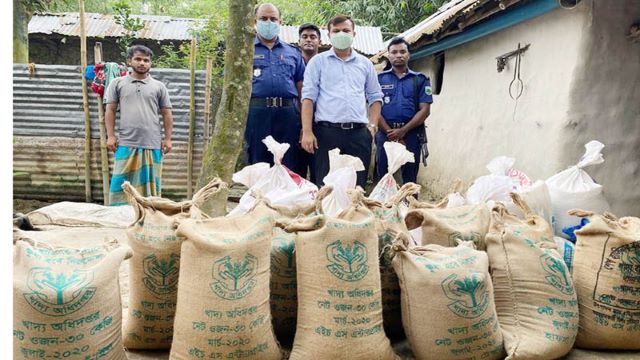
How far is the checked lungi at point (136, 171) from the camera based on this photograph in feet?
15.7

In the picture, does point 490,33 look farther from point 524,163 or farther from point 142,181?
point 142,181

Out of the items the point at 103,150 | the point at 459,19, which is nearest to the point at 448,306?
the point at 459,19

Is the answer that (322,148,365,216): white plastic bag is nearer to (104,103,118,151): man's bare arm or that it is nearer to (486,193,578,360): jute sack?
(486,193,578,360): jute sack

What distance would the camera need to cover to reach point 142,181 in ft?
16.0

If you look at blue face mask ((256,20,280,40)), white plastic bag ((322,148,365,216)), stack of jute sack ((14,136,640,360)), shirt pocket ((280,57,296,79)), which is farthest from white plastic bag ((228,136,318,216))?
blue face mask ((256,20,280,40))

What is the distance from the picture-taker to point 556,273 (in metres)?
2.16

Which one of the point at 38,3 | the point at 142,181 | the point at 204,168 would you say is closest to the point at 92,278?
the point at 204,168

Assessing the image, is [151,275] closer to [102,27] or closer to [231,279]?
[231,279]

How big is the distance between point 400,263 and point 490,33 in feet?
13.7

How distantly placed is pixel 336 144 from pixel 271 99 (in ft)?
2.14

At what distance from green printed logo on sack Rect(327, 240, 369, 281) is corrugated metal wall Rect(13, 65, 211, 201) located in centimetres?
440

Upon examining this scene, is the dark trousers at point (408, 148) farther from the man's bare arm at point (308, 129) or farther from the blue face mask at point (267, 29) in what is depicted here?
the blue face mask at point (267, 29)

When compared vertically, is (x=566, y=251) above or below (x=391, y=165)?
below

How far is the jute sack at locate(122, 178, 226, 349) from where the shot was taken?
1.99 metres
